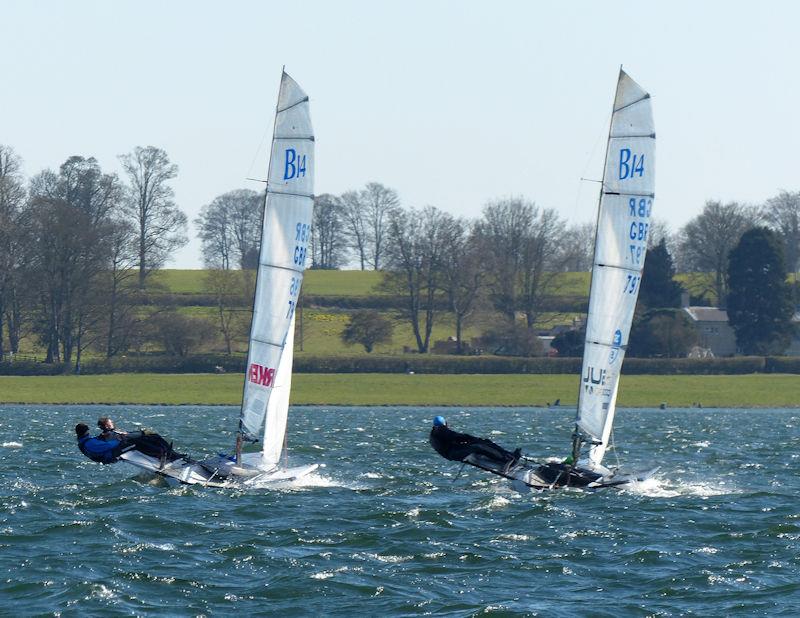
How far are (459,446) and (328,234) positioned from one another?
142471 millimetres

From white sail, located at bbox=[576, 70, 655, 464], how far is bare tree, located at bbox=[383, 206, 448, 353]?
7531 centimetres

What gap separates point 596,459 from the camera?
117 ft

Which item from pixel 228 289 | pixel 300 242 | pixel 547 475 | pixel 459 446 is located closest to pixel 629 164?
pixel 547 475

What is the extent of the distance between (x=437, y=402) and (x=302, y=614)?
6198cm

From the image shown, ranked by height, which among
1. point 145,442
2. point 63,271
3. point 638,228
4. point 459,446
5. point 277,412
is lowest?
point 145,442

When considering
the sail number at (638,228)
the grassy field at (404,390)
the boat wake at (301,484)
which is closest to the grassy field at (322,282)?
the grassy field at (404,390)

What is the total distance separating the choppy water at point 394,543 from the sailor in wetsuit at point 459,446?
0.79 meters

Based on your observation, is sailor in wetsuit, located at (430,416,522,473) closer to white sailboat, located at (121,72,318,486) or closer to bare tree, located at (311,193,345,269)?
white sailboat, located at (121,72,318,486)

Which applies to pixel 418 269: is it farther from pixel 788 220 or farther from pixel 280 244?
pixel 280 244

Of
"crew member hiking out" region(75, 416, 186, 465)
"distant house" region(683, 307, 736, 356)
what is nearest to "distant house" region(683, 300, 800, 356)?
"distant house" region(683, 307, 736, 356)

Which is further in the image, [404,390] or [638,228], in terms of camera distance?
[404,390]

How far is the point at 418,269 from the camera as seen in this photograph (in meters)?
116

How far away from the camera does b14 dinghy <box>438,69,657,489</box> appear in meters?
34.5

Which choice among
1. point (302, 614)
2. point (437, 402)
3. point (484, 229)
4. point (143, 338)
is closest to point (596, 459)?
point (302, 614)
